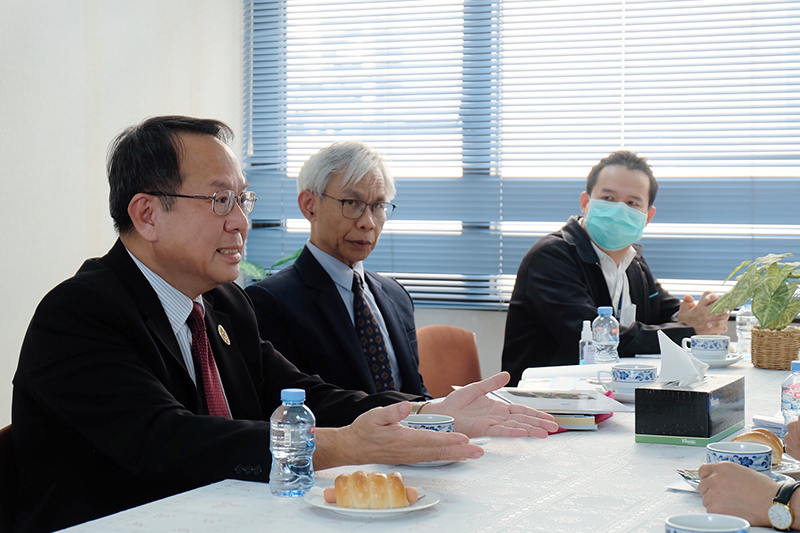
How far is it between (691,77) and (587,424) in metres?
2.85

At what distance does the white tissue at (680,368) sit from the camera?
5.69ft

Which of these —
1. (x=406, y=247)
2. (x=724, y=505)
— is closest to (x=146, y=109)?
(x=406, y=247)

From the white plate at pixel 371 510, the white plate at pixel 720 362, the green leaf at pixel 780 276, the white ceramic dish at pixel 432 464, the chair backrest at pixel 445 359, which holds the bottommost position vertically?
the chair backrest at pixel 445 359

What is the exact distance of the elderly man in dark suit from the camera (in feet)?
4.79

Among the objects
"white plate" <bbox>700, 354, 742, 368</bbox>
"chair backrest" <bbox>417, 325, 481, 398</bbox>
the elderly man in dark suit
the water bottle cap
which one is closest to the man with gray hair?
"chair backrest" <bbox>417, 325, 481, 398</bbox>

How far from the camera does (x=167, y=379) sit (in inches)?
66.2

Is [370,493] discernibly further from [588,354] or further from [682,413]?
[588,354]

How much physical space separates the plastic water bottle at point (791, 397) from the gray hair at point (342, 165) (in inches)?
58.2

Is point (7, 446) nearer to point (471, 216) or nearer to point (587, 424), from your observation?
point (587, 424)

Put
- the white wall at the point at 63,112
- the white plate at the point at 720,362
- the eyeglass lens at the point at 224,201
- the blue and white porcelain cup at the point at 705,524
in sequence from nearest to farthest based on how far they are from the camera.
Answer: the blue and white porcelain cup at the point at 705,524 → the eyeglass lens at the point at 224,201 → the white plate at the point at 720,362 → the white wall at the point at 63,112

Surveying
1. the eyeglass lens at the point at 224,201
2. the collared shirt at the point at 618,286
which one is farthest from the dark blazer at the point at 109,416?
the collared shirt at the point at 618,286

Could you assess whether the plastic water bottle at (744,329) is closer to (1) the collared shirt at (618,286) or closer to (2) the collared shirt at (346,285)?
(1) the collared shirt at (618,286)

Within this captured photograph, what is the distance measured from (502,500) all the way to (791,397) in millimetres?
921

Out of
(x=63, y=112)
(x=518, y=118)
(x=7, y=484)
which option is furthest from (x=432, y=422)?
(x=518, y=118)
